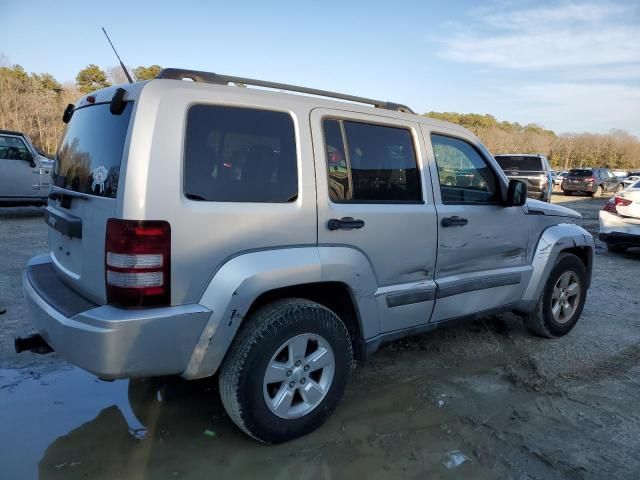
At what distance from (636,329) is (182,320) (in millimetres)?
4559

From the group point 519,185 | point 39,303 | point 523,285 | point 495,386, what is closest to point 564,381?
point 495,386

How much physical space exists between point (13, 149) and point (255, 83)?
10.3m

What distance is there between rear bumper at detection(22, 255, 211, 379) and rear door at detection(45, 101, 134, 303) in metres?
0.17

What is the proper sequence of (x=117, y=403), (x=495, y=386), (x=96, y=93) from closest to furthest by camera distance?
(x=96, y=93) < (x=117, y=403) < (x=495, y=386)

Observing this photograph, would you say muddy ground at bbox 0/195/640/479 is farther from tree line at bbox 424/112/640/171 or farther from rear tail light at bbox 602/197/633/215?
tree line at bbox 424/112/640/171

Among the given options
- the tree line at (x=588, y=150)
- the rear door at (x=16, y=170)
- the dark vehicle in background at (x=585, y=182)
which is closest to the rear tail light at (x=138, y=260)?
the rear door at (x=16, y=170)

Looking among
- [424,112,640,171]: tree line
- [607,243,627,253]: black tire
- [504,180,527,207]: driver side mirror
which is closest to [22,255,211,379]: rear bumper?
[504,180,527,207]: driver side mirror

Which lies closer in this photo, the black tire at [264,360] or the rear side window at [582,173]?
the black tire at [264,360]

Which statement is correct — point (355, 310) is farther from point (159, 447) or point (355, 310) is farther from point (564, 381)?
point (564, 381)

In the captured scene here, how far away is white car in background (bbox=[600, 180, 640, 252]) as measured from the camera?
8.33 meters

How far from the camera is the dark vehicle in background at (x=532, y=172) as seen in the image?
1479cm

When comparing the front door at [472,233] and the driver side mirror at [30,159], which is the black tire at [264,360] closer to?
the front door at [472,233]

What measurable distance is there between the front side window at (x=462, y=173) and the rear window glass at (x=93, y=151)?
209cm

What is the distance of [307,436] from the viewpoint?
2.88 meters
